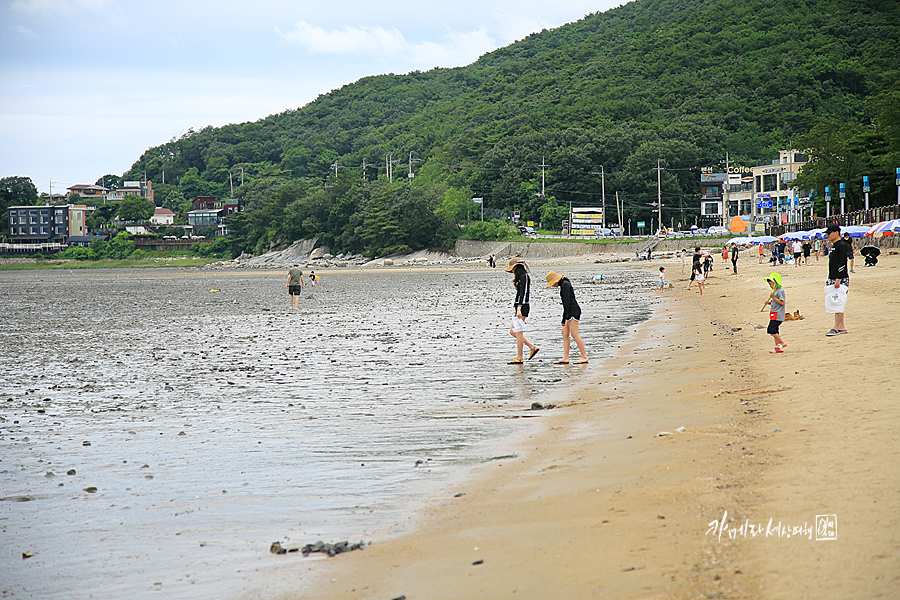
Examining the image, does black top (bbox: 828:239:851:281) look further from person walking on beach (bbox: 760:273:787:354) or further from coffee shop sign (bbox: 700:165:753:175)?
coffee shop sign (bbox: 700:165:753:175)

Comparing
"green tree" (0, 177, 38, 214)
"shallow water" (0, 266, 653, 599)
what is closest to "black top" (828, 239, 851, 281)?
"shallow water" (0, 266, 653, 599)

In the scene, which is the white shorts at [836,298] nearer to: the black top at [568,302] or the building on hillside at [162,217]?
the black top at [568,302]

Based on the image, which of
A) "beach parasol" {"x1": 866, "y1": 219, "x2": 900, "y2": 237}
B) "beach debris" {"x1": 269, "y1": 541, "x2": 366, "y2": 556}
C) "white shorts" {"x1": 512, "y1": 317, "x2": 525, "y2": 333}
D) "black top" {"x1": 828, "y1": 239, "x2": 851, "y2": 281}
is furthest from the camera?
"beach parasol" {"x1": 866, "y1": 219, "x2": 900, "y2": 237}

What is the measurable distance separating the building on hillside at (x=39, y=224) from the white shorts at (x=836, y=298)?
169 meters

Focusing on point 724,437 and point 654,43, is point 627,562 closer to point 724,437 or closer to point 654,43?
point 724,437

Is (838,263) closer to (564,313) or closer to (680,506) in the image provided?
(564,313)

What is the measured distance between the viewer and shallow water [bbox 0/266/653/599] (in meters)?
5.19

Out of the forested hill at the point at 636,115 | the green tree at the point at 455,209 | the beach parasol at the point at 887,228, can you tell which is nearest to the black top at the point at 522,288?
the beach parasol at the point at 887,228

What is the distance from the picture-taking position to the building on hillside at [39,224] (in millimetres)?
155250

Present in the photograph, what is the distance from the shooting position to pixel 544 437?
778 centimetres

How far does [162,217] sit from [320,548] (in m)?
182

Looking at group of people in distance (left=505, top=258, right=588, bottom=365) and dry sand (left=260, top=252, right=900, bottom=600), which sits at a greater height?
group of people in distance (left=505, top=258, right=588, bottom=365)

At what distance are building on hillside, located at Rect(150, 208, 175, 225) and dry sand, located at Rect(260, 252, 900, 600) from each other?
584 feet

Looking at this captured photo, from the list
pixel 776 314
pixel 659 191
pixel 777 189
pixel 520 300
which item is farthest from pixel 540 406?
pixel 777 189
